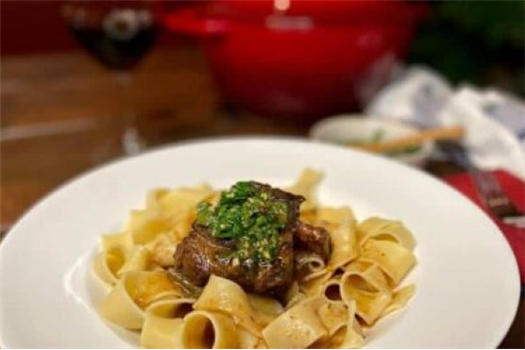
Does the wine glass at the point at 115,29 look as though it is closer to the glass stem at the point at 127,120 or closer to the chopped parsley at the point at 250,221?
the glass stem at the point at 127,120

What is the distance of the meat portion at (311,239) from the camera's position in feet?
3.94

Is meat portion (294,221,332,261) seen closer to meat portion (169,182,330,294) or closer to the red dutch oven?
meat portion (169,182,330,294)

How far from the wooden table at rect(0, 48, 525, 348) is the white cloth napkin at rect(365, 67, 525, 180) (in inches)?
10.1

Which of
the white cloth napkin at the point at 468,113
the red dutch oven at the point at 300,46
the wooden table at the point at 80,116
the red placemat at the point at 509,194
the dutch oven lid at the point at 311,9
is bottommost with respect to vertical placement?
the wooden table at the point at 80,116

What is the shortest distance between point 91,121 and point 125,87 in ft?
0.44

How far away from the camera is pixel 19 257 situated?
118cm

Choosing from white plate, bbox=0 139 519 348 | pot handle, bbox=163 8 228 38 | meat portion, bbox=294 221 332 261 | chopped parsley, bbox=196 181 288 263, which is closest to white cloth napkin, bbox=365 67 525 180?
white plate, bbox=0 139 519 348

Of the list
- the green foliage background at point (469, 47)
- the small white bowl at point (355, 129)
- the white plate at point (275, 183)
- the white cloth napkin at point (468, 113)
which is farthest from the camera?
the green foliage background at point (469, 47)

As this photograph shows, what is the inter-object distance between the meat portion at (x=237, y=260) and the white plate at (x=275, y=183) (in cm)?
14

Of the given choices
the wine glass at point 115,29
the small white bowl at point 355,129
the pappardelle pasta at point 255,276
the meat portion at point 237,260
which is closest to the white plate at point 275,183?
the pappardelle pasta at point 255,276

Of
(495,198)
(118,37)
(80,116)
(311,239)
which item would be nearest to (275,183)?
Result: (311,239)

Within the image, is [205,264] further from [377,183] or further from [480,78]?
[480,78]

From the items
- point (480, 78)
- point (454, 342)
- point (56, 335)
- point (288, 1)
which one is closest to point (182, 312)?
point (56, 335)

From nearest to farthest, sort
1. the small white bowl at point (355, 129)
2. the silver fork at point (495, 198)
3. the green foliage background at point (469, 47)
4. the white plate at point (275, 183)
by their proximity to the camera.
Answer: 1. the white plate at point (275, 183)
2. the silver fork at point (495, 198)
3. the small white bowl at point (355, 129)
4. the green foliage background at point (469, 47)
